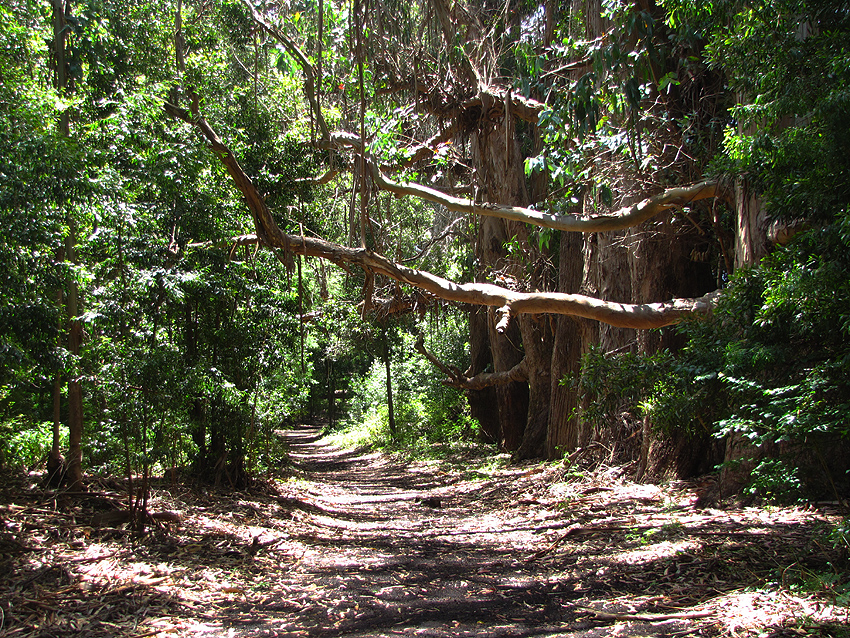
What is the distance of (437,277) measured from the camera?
752 cm

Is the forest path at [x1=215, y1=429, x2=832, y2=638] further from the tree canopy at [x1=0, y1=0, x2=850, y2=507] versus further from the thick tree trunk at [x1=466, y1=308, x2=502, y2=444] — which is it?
the thick tree trunk at [x1=466, y1=308, x2=502, y2=444]

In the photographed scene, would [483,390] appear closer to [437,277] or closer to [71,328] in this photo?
[437,277]

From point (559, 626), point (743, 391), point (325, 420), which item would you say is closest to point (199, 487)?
point (559, 626)

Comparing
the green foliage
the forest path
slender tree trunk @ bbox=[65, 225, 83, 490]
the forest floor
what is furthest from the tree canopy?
the green foliage

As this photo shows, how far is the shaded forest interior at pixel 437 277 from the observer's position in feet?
13.3

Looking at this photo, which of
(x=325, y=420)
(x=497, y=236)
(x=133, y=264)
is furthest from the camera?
(x=325, y=420)

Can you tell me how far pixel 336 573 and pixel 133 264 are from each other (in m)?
3.49

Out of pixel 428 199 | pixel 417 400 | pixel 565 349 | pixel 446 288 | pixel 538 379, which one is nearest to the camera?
pixel 446 288

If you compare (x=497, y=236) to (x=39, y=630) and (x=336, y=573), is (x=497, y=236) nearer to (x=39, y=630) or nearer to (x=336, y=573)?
(x=336, y=573)

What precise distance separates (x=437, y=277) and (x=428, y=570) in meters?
3.44

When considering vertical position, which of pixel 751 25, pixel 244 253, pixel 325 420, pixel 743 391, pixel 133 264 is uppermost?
pixel 751 25

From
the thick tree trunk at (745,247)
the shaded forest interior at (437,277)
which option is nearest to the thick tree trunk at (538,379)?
the shaded forest interior at (437,277)

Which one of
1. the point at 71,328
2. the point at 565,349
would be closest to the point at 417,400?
the point at 565,349

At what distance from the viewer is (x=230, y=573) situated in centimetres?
539
